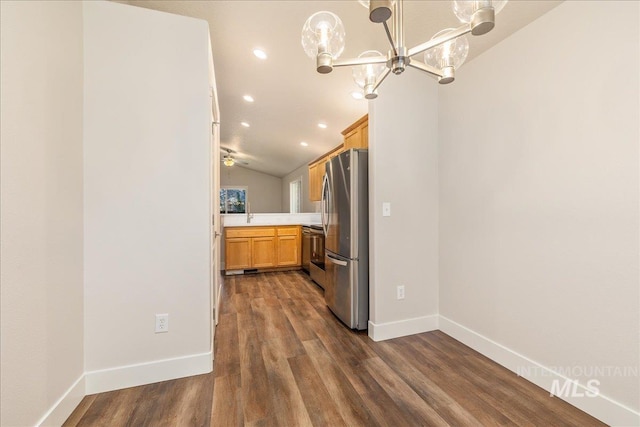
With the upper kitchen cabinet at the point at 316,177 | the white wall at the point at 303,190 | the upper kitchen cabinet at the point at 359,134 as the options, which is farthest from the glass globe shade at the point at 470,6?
the white wall at the point at 303,190

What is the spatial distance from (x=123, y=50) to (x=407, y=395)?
275 centimetres

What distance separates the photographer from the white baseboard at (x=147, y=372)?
1606mm

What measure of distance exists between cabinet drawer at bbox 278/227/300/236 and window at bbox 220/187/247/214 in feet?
15.4

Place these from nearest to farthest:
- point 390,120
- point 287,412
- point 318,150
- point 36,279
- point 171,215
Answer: point 36,279, point 287,412, point 171,215, point 390,120, point 318,150

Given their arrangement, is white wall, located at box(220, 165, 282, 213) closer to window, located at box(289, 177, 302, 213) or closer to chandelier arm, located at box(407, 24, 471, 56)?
window, located at box(289, 177, 302, 213)

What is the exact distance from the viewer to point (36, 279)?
1.22 meters

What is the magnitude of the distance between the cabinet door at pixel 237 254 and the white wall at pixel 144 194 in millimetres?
2839

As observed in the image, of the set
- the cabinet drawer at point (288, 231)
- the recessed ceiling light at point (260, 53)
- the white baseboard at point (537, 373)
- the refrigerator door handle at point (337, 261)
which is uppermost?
the recessed ceiling light at point (260, 53)

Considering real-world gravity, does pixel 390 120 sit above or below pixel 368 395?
above

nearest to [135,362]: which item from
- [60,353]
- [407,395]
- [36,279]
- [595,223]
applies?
[60,353]

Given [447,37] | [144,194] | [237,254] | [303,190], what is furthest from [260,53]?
[303,190]

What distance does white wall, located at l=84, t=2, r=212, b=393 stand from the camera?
1.63 m

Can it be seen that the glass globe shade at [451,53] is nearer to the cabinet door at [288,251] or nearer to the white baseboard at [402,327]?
the white baseboard at [402,327]

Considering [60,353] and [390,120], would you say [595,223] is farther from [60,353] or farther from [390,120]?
[60,353]
